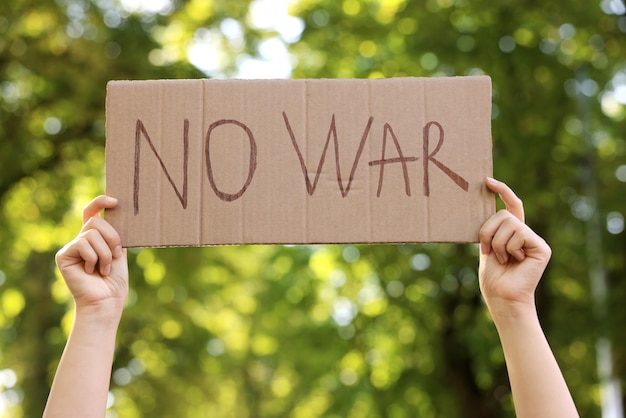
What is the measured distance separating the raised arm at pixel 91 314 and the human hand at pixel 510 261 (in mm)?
1069

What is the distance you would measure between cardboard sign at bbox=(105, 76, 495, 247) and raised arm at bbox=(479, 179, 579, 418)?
0.08 meters

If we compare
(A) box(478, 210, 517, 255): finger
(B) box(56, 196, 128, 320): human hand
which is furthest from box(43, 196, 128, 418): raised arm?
(A) box(478, 210, 517, 255): finger

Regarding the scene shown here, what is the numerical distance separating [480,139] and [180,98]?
3.05 feet

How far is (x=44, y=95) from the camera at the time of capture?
8.38 m

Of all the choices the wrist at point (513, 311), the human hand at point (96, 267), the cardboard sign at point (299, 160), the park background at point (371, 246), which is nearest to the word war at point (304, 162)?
the cardboard sign at point (299, 160)

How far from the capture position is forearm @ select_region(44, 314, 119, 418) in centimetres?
203

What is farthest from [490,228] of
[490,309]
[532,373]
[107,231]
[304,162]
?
[107,231]

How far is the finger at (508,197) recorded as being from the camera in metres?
2.26

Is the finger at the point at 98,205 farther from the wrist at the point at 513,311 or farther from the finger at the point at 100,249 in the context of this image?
the wrist at the point at 513,311

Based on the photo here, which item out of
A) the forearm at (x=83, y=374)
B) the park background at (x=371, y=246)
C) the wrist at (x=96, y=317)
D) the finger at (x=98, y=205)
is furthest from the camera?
the park background at (x=371, y=246)

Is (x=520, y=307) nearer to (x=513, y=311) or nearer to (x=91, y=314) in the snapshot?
(x=513, y=311)

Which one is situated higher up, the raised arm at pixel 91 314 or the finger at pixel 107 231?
the finger at pixel 107 231

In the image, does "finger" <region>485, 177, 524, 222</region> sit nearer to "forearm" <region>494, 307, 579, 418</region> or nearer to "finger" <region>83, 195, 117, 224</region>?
"forearm" <region>494, 307, 579, 418</region>

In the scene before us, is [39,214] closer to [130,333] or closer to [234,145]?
[130,333]
